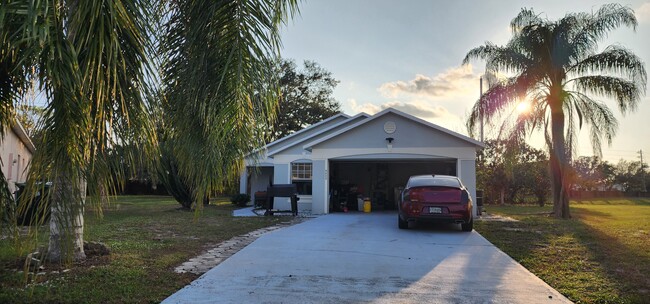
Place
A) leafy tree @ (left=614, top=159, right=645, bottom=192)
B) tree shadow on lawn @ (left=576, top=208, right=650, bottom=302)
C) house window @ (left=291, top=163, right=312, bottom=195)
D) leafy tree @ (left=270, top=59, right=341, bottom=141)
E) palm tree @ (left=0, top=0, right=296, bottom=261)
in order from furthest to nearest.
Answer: leafy tree @ (left=614, top=159, right=645, bottom=192) → leafy tree @ (left=270, top=59, right=341, bottom=141) → house window @ (left=291, top=163, right=312, bottom=195) → tree shadow on lawn @ (left=576, top=208, right=650, bottom=302) → palm tree @ (left=0, top=0, right=296, bottom=261)

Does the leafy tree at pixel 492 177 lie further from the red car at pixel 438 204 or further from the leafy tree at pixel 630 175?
the leafy tree at pixel 630 175

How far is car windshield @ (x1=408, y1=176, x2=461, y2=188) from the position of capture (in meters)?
11.2

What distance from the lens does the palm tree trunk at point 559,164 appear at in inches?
633

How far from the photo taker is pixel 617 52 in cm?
1526

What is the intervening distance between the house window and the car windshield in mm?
8944

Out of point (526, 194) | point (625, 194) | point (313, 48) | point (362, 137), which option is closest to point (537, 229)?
point (362, 137)

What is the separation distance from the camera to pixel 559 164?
16.4 metres

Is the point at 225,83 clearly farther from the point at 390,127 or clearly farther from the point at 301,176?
the point at 301,176

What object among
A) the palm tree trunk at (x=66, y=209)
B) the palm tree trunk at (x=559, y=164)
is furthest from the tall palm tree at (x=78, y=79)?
the palm tree trunk at (x=559, y=164)

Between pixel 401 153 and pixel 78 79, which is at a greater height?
pixel 401 153

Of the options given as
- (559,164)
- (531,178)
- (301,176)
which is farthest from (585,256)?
(531,178)

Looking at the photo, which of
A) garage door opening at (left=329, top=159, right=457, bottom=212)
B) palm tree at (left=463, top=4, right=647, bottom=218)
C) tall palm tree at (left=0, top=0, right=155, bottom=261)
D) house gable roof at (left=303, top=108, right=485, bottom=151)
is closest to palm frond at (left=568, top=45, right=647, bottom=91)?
palm tree at (left=463, top=4, right=647, bottom=218)

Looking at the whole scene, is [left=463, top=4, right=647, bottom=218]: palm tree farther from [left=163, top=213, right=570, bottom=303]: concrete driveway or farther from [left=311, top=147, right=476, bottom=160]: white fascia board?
[left=163, top=213, right=570, bottom=303]: concrete driveway

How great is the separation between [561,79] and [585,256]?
10283 millimetres
